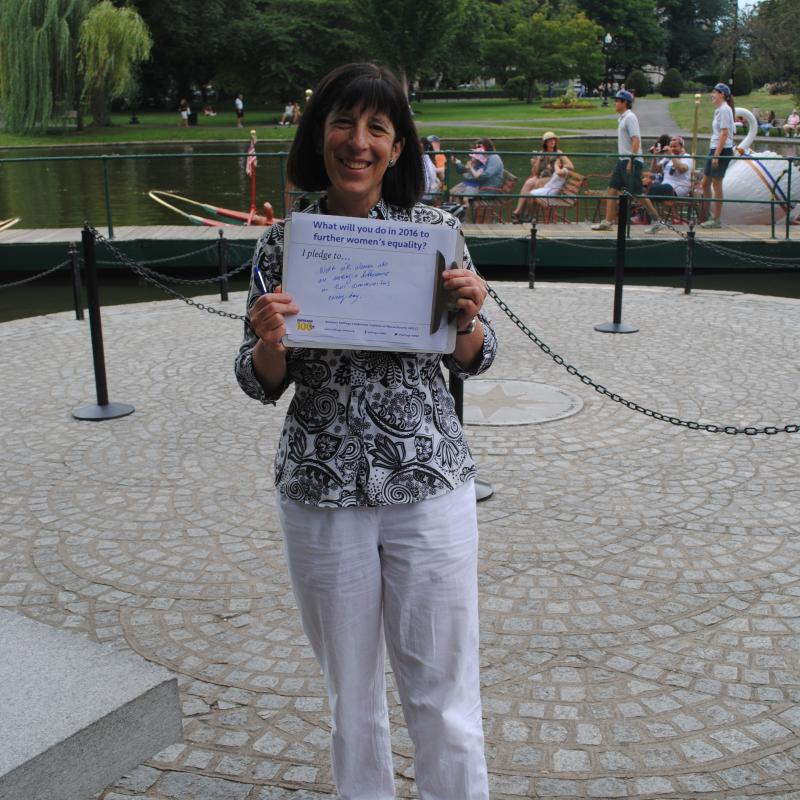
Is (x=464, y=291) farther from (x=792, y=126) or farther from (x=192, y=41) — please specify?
(x=192, y=41)

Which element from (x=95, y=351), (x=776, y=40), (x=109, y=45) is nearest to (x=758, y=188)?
(x=95, y=351)

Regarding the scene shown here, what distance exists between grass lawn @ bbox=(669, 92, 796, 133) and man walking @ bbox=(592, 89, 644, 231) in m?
36.5

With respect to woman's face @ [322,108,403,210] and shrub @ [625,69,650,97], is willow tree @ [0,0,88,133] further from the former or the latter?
shrub @ [625,69,650,97]

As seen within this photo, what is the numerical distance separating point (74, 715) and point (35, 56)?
3804 centimetres

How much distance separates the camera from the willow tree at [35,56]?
3616cm

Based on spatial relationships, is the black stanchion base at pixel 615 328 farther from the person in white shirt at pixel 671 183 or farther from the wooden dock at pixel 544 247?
the person in white shirt at pixel 671 183

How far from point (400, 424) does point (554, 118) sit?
2303 inches

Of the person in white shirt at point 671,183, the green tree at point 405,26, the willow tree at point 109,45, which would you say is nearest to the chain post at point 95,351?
the person in white shirt at point 671,183

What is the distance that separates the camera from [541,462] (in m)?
6.48

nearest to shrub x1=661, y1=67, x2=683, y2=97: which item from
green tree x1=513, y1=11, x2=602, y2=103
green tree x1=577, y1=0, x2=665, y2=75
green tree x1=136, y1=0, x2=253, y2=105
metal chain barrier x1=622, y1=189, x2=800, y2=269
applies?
green tree x1=513, y1=11, x2=602, y2=103

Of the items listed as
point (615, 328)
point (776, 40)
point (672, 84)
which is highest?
point (776, 40)

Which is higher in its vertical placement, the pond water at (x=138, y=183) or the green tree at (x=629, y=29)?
the green tree at (x=629, y=29)

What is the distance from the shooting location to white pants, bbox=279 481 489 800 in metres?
2.52

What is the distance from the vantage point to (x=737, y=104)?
205ft
